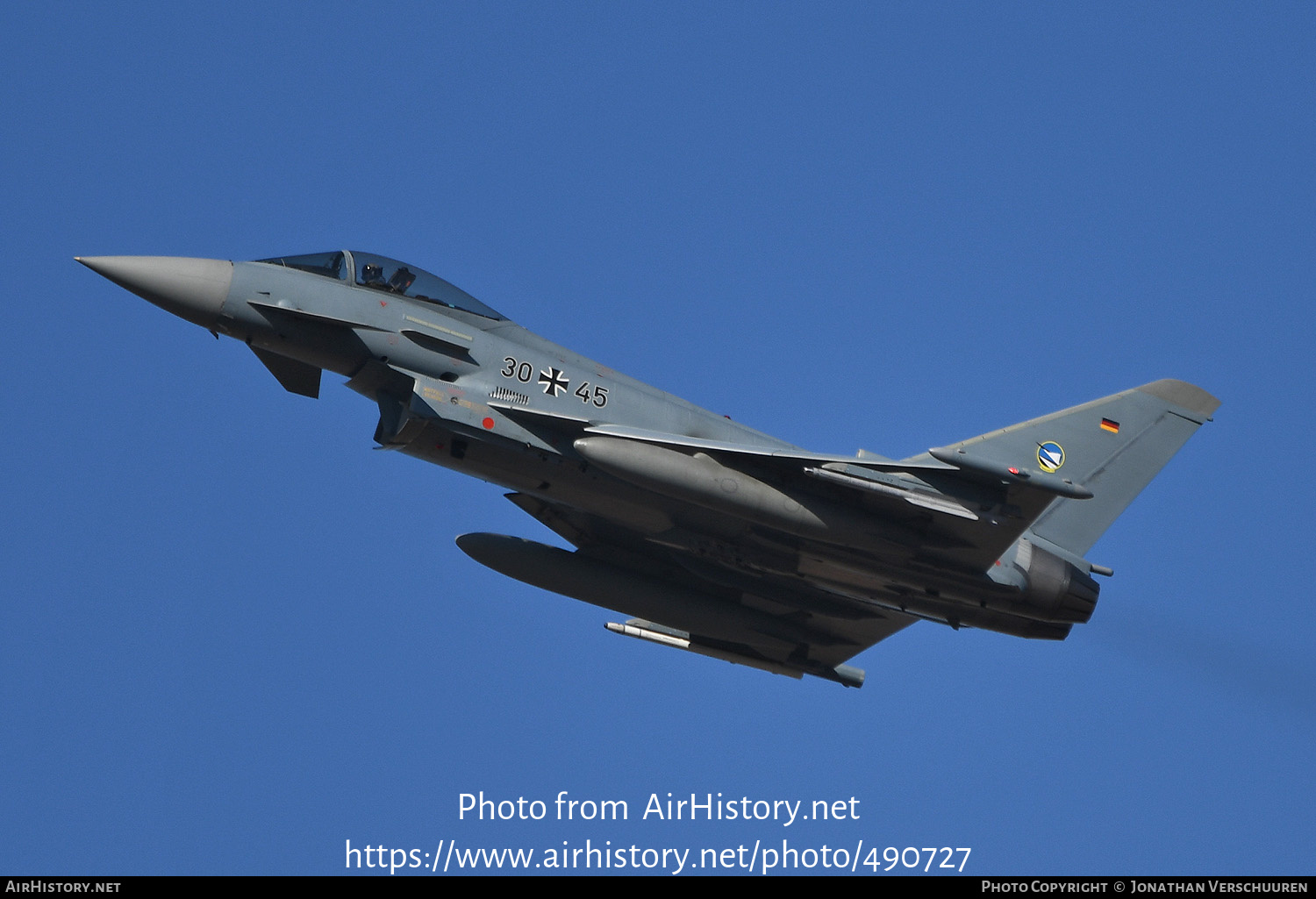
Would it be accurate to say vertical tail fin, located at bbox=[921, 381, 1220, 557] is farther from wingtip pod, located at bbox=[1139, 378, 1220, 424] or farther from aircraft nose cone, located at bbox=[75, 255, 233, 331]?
aircraft nose cone, located at bbox=[75, 255, 233, 331]

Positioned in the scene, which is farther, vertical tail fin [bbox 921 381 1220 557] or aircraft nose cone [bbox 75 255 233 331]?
vertical tail fin [bbox 921 381 1220 557]

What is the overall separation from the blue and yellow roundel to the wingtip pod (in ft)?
5.22

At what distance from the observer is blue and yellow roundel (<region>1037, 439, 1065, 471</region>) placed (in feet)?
55.3

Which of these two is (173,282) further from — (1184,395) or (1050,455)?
(1184,395)

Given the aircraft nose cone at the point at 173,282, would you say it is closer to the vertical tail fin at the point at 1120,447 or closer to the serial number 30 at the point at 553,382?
the serial number 30 at the point at 553,382

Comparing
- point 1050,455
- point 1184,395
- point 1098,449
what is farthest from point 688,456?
point 1184,395

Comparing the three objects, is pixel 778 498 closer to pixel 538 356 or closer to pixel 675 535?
pixel 675 535

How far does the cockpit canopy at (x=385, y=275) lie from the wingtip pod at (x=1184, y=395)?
28.5ft

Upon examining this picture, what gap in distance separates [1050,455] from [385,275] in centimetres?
852

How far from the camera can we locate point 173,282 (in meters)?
15.0

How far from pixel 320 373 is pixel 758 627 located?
6948 mm

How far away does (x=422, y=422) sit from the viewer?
15.2m

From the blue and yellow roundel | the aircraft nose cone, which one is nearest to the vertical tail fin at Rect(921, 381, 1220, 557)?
the blue and yellow roundel
